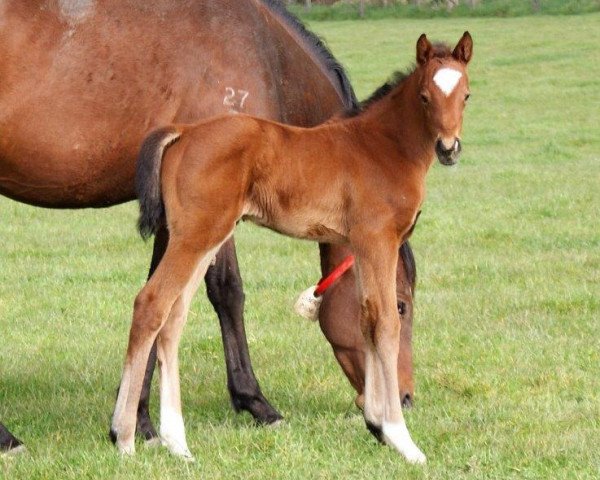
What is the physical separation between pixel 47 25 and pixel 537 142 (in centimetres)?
1272

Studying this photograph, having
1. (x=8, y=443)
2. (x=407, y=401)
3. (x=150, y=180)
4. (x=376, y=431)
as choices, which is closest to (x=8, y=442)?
(x=8, y=443)

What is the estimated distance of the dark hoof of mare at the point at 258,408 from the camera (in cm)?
598

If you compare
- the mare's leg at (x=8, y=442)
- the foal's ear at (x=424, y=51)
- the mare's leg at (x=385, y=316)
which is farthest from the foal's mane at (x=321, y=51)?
the mare's leg at (x=8, y=442)

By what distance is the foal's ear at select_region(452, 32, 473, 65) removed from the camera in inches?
194

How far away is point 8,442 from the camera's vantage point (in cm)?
537

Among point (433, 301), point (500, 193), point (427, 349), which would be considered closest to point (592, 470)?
point (427, 349)

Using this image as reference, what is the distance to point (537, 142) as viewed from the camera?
57.5 feet

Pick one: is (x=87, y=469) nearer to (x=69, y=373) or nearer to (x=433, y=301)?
(x=69, y=373)

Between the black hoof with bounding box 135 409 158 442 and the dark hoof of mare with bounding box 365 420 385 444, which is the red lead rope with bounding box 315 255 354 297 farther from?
the black hoof with bounding box 135 409 158 442

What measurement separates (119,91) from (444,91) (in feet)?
5.34

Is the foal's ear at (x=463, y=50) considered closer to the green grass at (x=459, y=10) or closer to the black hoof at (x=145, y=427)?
the black hoof at (x=145, y=427)

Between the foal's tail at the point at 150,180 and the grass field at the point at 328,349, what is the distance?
3.09ft

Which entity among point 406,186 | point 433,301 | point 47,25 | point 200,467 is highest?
point 47,25

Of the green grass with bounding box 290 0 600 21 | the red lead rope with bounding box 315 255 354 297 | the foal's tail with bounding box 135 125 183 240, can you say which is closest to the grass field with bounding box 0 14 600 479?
the red lead rope with bounding box 315 255 354 297
